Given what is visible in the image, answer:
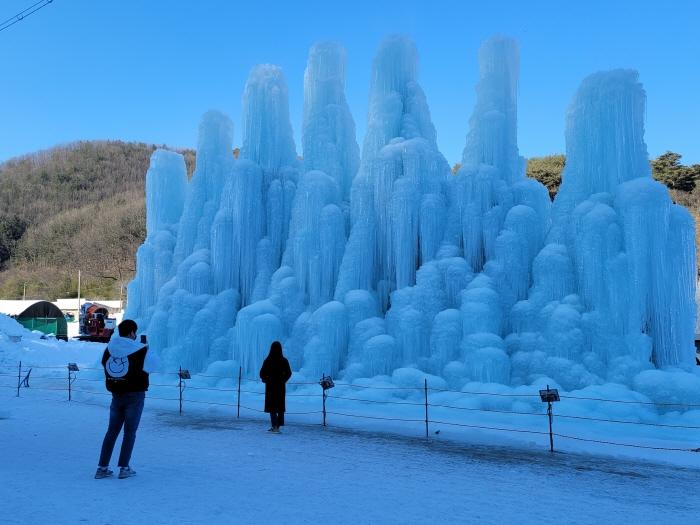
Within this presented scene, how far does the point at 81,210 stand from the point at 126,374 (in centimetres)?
13300

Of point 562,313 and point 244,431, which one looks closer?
point 244,431

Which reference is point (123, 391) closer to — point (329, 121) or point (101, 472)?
point (101, 472)

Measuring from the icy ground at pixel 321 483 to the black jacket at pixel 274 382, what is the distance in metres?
0.56

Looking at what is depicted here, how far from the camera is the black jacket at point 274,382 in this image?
Answer: 10633 millimetres

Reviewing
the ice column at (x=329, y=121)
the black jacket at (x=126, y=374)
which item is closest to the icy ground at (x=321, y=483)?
the black jacket at (x=126, y=374)

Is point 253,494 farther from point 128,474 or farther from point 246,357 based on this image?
point 246,357

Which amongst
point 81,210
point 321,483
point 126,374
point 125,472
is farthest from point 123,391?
point 81,210

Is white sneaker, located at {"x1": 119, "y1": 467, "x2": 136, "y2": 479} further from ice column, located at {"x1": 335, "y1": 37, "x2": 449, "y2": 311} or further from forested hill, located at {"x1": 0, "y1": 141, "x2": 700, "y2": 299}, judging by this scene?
forested hill, located at {"x1": 0, "y1": 141, "x2": 700, "y2": 299}

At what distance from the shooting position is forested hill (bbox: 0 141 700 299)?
56800mm

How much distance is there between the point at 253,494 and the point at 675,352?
42.4 feet

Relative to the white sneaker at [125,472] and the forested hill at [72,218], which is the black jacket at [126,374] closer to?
the white sneaker at [125,472]

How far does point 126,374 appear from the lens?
6.40 meters

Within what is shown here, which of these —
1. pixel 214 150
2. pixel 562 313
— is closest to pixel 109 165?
pixel 214 150

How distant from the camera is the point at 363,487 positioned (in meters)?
6.54
